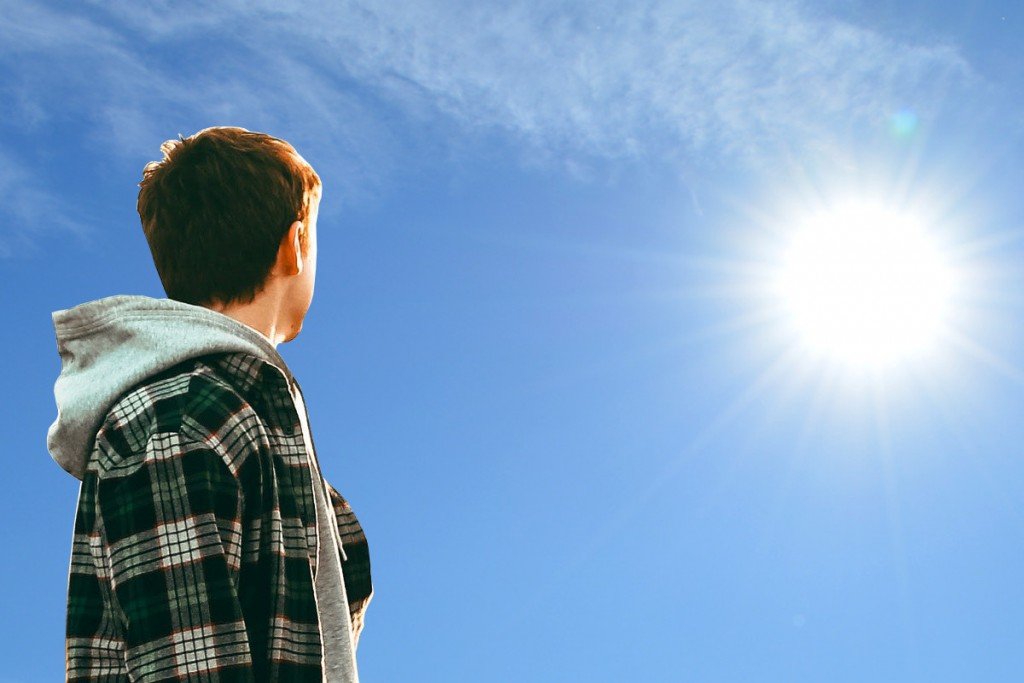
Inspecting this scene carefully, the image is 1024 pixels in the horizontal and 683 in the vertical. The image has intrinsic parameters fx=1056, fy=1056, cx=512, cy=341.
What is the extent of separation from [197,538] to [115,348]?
854 mm

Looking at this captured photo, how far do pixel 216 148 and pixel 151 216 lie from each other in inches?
12.9

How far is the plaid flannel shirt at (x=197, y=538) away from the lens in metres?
2.86

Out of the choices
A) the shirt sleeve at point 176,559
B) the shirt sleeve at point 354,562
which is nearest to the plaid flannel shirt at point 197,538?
the shirt sleeve at point 176,559

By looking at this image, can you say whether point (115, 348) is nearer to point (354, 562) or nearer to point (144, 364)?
point (144, 364)

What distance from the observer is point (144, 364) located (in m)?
3.28

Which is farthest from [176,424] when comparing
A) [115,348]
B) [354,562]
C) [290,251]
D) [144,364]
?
[354,562]

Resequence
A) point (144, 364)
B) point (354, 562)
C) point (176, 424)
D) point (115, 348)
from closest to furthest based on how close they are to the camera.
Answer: point (176, 424)
point (144, 364)
point (115, 348)
point (354, 562)

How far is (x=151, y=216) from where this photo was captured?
12.1 ft

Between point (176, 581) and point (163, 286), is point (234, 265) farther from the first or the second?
point (176, 581)

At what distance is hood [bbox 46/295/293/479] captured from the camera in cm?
329

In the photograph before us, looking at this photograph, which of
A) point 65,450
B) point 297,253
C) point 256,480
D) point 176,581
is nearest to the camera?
point 176,581

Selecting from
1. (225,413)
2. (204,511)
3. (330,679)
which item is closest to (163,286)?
(225,413)

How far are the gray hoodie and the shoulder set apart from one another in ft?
0.22

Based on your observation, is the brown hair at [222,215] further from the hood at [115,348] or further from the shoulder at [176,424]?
the shoulder at [176,424]
